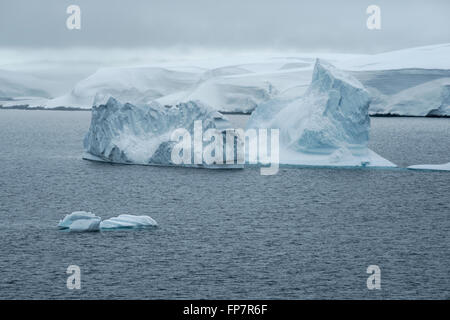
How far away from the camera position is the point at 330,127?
109ft

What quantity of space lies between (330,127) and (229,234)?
13.6 metres

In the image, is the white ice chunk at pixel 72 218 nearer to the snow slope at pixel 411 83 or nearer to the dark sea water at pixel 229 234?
the dark sea water at pixel 229 234

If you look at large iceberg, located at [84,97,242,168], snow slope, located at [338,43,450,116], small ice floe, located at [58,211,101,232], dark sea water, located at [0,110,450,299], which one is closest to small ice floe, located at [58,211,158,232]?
small ice floe, located at [58,211,101,232]

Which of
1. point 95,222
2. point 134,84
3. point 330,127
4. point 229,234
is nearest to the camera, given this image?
point 95,222

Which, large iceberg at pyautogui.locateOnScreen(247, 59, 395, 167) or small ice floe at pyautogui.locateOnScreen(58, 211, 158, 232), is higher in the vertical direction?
large iceberg at pyautogui.locateOnScreen(247, 59, 395, 167)

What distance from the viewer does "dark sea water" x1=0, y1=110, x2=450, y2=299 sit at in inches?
618

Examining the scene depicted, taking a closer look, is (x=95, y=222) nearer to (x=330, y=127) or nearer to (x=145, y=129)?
(x=145, y=129)

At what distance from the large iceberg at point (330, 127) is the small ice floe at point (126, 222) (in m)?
13.0

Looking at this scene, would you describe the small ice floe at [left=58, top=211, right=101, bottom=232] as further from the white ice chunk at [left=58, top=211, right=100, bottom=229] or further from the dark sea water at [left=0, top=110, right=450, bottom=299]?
the dark sea water at [left=0, top=110, right=450, bottom=299]

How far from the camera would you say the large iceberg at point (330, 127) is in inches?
1303

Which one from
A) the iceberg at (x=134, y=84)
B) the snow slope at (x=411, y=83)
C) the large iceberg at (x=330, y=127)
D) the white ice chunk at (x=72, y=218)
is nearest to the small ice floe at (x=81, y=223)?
the white ice chunk at (x=72, y=218)

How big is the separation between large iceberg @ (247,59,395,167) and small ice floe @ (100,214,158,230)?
513 inches

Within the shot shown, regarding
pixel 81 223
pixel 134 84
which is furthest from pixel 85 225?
pixel 134 84
